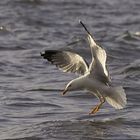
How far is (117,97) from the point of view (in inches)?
361

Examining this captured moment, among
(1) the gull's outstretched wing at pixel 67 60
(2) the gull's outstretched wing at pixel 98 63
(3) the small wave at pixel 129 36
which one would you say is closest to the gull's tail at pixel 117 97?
(2) the gull's outstretched wing at pixel 98 63

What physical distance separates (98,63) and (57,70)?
12.9 feet

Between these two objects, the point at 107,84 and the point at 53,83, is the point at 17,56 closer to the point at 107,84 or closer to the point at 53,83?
the point at 53,83

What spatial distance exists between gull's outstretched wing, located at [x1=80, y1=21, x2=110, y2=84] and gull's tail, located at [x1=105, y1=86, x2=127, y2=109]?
200 millimetres

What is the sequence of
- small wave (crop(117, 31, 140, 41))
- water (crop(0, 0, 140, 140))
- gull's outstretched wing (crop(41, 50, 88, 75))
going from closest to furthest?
1. water (crop(0, 0, 140, 140))
2. gull's outstretched wing (crop(41, 50, 88, 75))
3. small wave (crop(117, 31, 140, 41))

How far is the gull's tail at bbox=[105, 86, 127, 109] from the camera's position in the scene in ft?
30.0

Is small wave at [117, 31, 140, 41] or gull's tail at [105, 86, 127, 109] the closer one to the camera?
gull's tail at [105, 86, 127, 109]

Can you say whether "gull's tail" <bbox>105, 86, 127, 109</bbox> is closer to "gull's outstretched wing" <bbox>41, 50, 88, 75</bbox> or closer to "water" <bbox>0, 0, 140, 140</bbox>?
"water" <bbox>0, 0, 140, 140</bbox>

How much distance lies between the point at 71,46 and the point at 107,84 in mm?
6330

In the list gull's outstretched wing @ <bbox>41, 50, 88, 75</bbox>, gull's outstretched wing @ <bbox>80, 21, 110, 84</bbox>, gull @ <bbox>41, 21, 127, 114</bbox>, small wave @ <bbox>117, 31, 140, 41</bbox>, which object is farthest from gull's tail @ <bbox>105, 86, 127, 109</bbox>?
small wave @ <bbox>117, 31, 140, 41</bbox>

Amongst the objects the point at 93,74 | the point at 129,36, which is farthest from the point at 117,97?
the point at 129,36

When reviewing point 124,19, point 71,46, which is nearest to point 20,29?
point 71,46

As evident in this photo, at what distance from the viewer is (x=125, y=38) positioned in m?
16.8

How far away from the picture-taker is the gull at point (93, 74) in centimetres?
916
